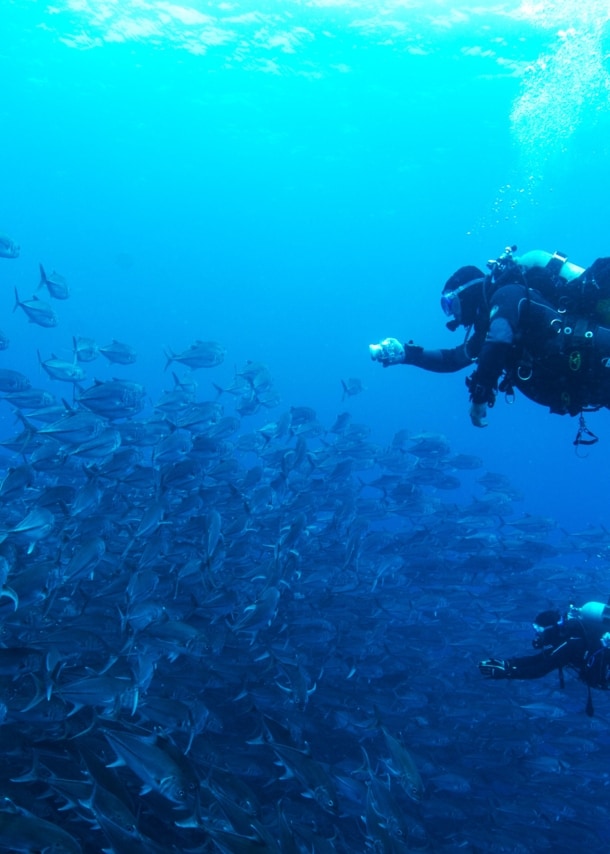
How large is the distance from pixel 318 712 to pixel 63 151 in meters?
51.7

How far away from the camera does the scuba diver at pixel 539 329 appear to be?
178 inches

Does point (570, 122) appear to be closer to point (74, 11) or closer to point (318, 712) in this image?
point (74, 11)

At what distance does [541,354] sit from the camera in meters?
4.66

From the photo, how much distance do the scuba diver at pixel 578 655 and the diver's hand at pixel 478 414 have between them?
2259 millimetres

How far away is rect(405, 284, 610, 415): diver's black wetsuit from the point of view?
449 cm

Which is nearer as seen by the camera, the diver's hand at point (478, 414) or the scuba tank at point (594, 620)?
the diver's hand at point (478, 414)

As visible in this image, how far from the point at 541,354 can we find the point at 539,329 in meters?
0.21

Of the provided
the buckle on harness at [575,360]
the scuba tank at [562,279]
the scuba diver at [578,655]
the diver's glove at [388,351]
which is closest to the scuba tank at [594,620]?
the scuba diver at [578,655]

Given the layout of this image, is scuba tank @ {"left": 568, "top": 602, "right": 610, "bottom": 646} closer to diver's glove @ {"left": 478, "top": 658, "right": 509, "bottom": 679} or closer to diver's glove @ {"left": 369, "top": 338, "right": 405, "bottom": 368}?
diver's glove @ {"left": 478, "top": 658, "right": 509, "bottom": 679}

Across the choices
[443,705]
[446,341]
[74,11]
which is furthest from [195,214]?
[443,705]

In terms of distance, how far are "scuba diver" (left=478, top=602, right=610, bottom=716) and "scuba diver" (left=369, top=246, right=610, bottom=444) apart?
6.08ft

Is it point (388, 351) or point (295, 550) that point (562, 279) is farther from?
point (295, 550)

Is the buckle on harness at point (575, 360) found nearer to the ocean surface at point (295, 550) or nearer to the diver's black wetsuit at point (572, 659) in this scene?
the ocean surface at point (295, 550)

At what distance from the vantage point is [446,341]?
94062 mm
